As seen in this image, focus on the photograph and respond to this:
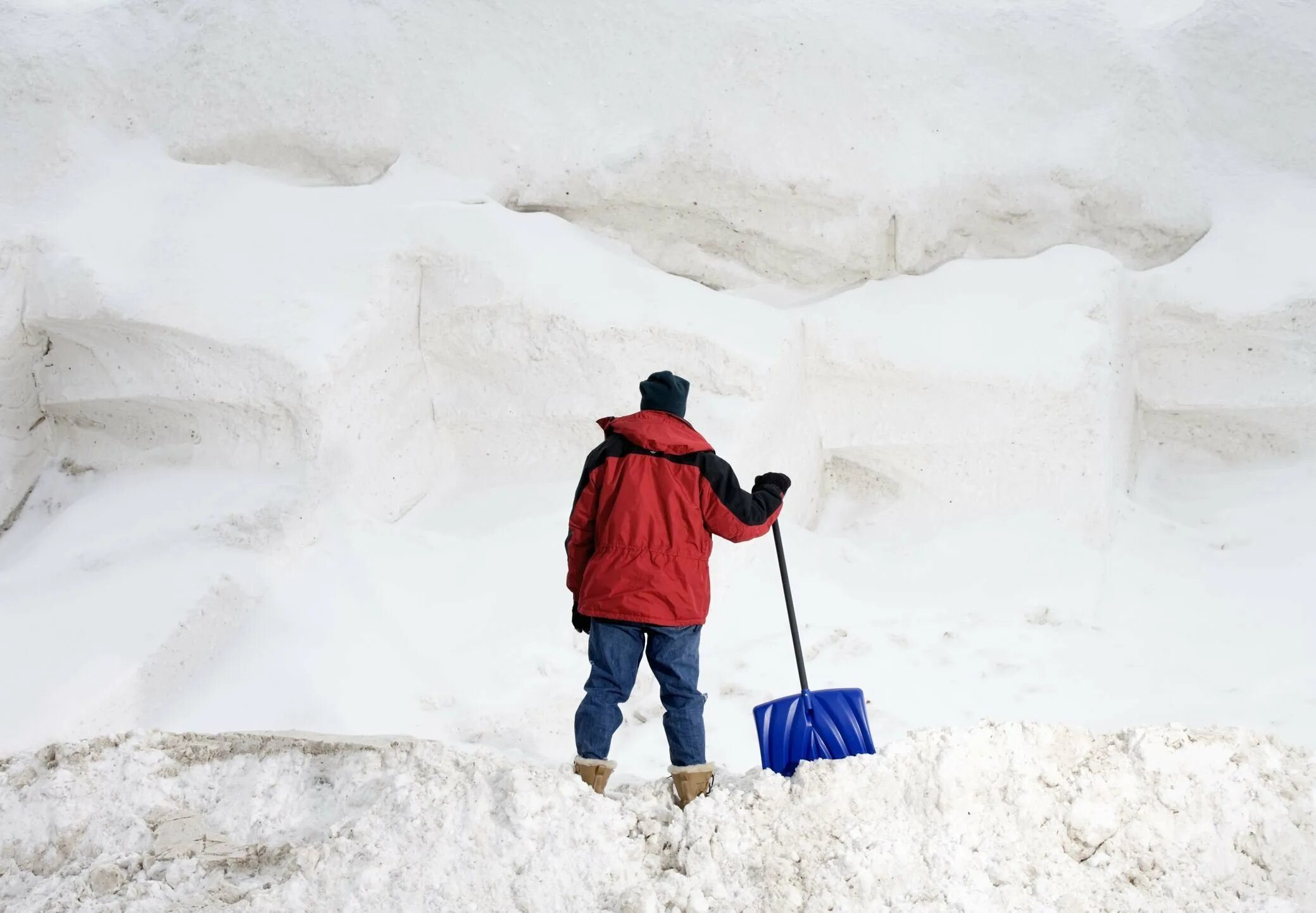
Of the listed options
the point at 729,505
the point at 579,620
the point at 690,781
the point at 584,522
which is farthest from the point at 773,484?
the point at 690,781

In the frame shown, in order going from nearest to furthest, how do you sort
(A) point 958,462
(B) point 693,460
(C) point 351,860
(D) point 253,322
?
(C) point 351,860 < (B) point 693,460 < (D) point 253,322 < (A) point 958,462

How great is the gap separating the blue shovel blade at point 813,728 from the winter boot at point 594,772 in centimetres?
41

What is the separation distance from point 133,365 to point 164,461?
46 cm

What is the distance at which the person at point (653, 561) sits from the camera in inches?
122

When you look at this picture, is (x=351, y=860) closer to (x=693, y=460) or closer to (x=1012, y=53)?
(x=693, y=460)

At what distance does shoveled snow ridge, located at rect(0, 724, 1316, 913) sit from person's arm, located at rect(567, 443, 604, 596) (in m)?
0.55

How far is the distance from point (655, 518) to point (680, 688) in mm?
451

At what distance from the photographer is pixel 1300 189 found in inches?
263

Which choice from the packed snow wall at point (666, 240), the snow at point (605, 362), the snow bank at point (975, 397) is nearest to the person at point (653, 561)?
the snow at point (605, 362)

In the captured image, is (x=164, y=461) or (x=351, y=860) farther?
(x=164, y=461)

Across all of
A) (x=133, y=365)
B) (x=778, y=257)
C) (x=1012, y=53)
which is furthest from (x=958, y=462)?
(x=133, y=365)

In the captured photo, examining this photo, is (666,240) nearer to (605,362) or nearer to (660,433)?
(605,362)

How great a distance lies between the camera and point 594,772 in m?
3.03

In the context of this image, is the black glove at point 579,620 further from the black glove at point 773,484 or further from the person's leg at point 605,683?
the black glove at point 773,484
